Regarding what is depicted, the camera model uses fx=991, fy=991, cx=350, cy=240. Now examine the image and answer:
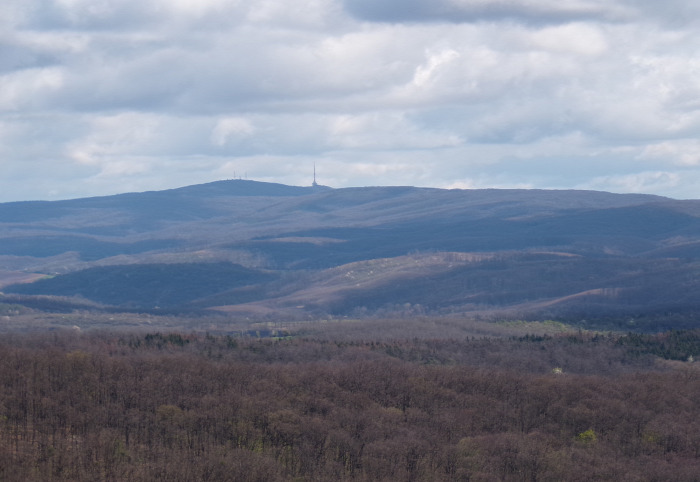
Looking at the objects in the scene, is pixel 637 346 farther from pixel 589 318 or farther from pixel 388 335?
pixel 589 318

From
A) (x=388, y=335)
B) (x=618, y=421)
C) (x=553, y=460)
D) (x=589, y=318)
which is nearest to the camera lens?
(x=553, y=460)

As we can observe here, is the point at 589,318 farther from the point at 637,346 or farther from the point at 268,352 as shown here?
the point at 268,352

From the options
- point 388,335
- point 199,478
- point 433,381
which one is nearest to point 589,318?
point 388,335

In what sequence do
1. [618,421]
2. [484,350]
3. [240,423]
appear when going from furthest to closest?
[484,350] → [618,421] → [240,423]

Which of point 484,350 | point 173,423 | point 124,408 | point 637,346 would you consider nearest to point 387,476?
point 173,423

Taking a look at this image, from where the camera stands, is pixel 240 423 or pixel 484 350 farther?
pixel 484 350

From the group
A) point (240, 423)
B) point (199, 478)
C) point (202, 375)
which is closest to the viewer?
point (199, 478)
